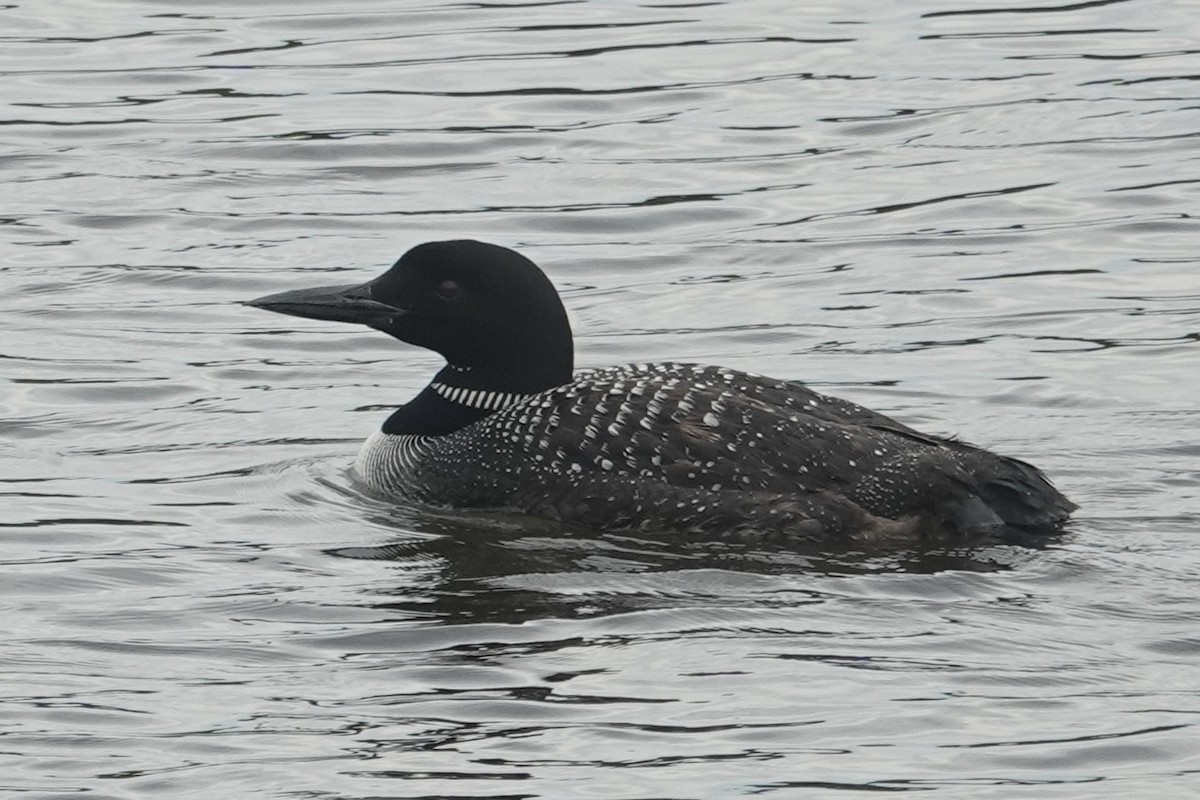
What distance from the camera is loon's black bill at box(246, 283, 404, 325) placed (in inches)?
326

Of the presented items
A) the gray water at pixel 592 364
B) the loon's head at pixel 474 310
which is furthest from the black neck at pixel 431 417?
the gray water at pixel 592 364

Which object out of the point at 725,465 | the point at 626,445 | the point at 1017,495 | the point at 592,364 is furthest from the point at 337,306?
the point at 1017,495

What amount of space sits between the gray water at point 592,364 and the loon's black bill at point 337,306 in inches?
20.4

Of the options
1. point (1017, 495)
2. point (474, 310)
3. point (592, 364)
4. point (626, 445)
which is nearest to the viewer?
point (1017, 495)

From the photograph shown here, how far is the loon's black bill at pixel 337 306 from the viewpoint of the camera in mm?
8281

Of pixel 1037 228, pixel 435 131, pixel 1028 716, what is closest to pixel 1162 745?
pixel 1028 716

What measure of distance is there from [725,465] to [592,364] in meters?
2.24

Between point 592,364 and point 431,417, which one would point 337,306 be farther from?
point 592,364

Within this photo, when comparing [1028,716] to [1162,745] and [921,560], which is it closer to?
[1162,745]

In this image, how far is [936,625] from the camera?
6766 millimetres

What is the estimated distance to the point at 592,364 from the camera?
9.77m

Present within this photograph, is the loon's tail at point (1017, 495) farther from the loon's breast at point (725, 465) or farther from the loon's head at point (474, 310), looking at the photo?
the loon's head at point (474, 310)

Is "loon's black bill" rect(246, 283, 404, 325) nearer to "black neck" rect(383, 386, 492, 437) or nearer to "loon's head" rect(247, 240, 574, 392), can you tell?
"loon's head" rect(247, 240, 574, 392)

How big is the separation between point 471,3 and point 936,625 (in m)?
9.78
